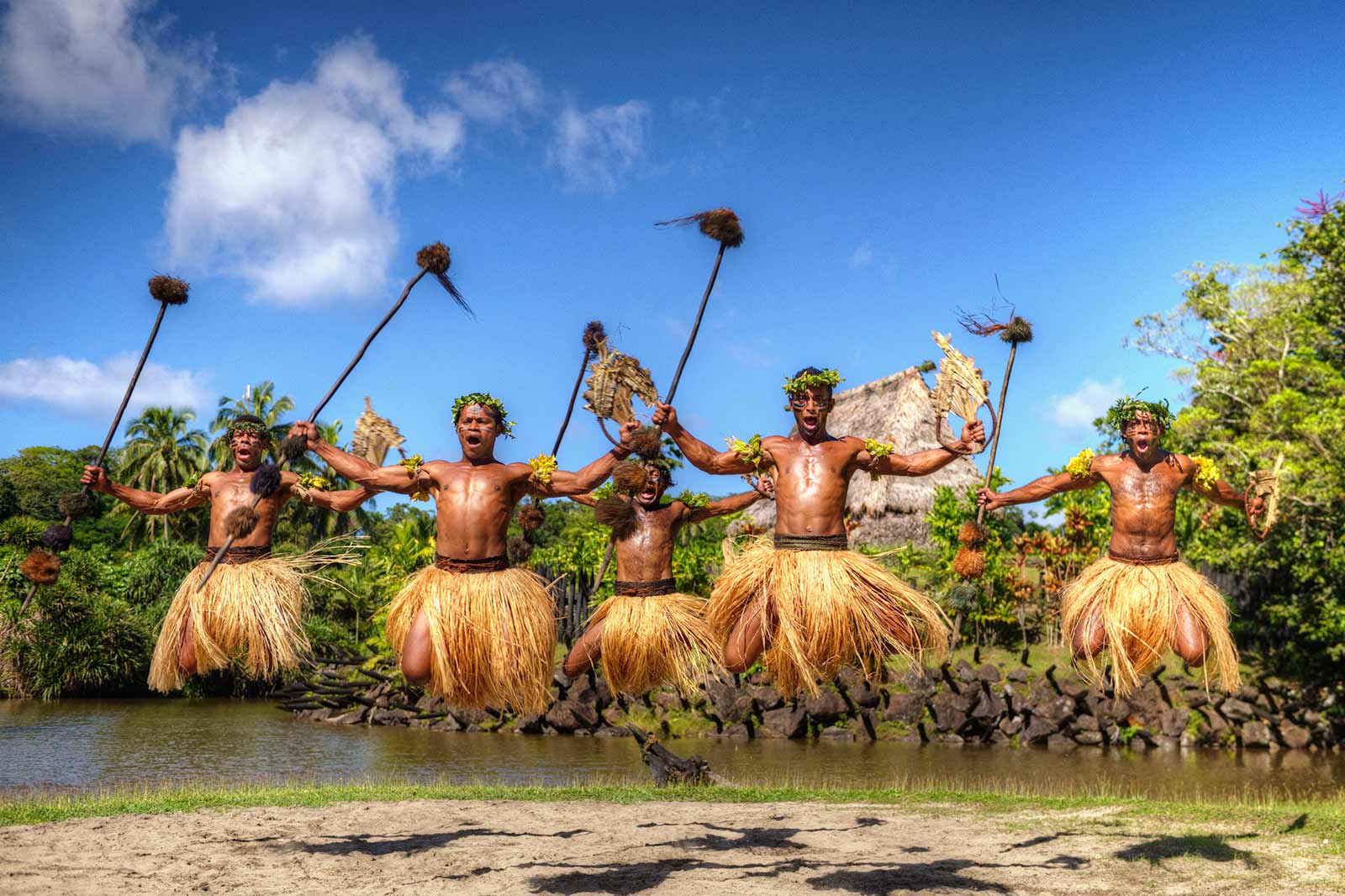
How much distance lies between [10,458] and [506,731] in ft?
87.9

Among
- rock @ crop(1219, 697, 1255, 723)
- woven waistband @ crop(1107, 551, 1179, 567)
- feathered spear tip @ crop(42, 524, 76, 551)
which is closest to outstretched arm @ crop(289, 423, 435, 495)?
feathered spear tip @ crop(42, 524, 76, 551)

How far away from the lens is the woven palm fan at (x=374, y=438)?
564cm

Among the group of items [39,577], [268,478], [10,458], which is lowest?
[39,577]

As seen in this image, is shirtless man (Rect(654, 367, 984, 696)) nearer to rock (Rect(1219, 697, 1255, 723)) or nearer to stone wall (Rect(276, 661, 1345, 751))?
stone wall (Rect(276, 661, 1345, 751))

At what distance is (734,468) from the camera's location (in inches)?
214

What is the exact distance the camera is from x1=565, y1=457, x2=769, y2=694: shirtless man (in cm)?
583

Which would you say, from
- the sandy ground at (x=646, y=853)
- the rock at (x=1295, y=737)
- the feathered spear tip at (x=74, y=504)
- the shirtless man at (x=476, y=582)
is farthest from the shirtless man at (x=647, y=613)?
the rock at (x=1295, y=737)

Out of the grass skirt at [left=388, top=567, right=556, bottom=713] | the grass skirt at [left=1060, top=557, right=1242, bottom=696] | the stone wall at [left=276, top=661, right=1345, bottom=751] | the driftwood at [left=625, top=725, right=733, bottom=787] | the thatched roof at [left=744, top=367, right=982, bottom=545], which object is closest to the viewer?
the grass skirt at [left=388, top=567, right=556, bottom=713]

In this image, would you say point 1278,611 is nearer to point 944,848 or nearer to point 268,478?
point 944,848

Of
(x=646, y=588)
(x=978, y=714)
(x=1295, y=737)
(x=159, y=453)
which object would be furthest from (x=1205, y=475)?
(x=159, y=453)

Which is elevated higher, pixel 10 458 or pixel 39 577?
pixel 10 458

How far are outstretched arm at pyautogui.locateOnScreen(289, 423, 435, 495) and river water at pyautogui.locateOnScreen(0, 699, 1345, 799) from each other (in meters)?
6.39

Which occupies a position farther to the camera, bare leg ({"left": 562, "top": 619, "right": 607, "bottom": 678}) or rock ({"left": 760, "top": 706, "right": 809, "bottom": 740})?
rock ({"left": 760, "top": 706, "right": 809, "bottom": 740})

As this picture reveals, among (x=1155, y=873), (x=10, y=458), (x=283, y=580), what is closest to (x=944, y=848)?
(x=1155, y=873)
